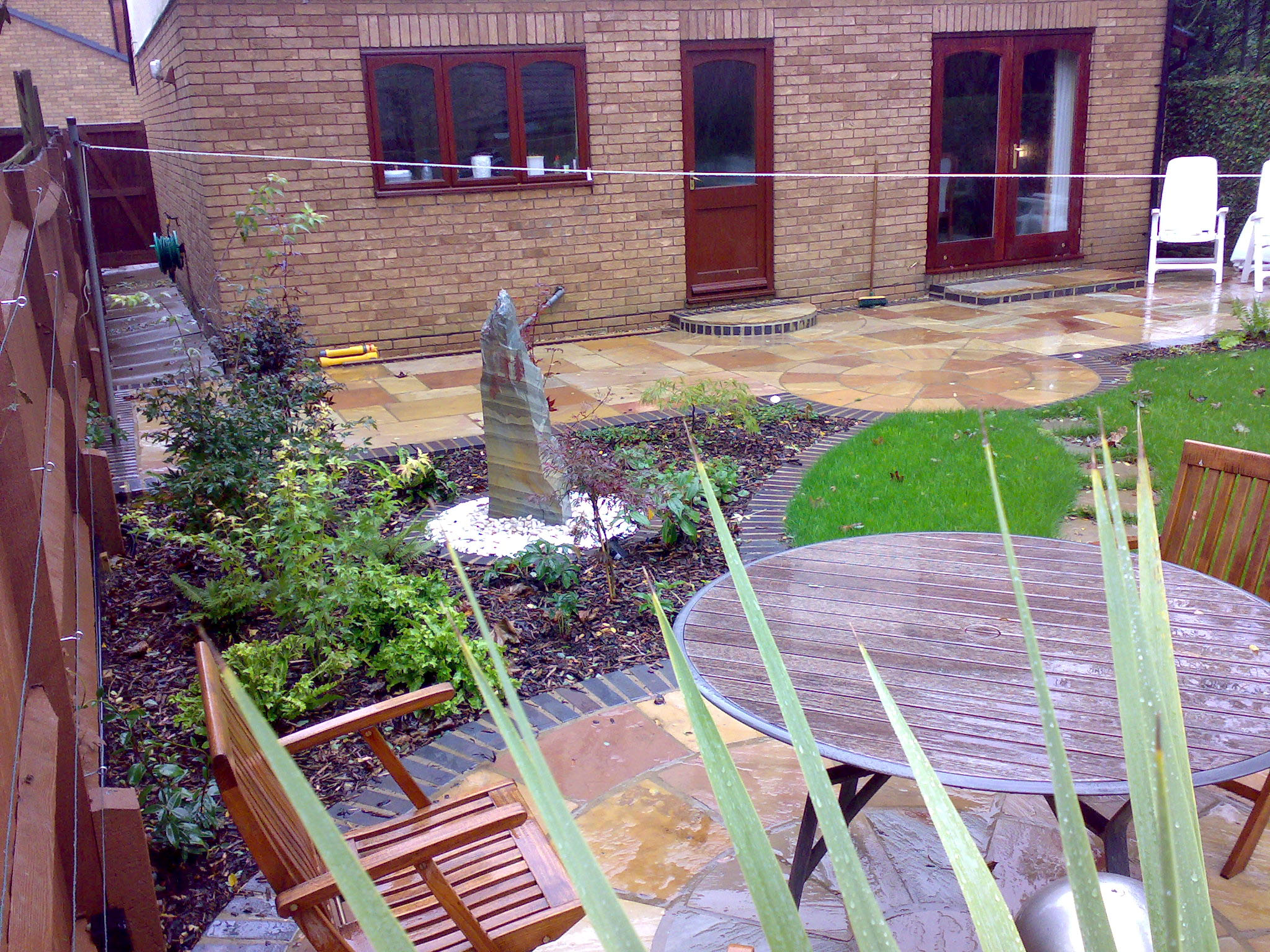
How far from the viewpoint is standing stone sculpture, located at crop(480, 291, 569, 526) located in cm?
472

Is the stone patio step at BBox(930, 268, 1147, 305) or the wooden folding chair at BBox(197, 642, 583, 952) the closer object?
the wooden folding chair at BBox(197, 642, 583, 952)

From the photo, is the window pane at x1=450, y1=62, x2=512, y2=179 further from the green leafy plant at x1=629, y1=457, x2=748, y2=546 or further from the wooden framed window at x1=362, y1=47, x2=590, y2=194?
the green leafy plant at x1=629, y1=457, x2=748, y2=546

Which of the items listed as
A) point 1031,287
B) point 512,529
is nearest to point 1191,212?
point 1031,287

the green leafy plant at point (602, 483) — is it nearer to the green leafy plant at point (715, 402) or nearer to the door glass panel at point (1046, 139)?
the green leafy plant at point (715, 402)

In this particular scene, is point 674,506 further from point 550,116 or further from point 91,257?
point 550,116

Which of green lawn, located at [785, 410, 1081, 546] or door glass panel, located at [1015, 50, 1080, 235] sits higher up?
door glass panel, located at [1015, 50, 1080, 235]

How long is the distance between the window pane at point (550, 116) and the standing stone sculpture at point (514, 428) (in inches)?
180

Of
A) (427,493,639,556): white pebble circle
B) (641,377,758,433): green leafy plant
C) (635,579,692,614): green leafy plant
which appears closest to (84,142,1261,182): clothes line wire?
(641,377,758,433): green leafy plant

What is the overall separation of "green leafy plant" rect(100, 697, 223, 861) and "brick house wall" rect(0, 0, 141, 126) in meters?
22.1

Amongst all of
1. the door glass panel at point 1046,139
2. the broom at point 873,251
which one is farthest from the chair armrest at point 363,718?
the door glass panel at point 1046,139

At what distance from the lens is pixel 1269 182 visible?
32.1 ft

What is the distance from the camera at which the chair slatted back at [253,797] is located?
1.73 m

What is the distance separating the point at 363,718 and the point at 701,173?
8.09 meters

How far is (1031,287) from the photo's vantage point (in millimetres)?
10375
